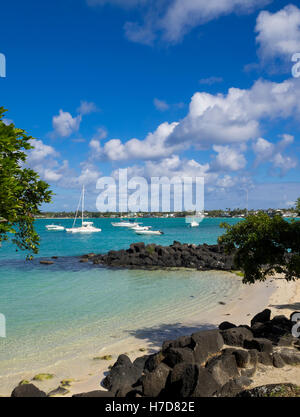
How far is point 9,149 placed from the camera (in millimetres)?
5984

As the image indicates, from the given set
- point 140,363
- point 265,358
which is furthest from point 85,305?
point 265,358

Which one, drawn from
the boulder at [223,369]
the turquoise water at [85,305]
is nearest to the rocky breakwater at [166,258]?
the turquoise water at [85,305]

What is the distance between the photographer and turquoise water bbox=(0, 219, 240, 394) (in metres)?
11.8

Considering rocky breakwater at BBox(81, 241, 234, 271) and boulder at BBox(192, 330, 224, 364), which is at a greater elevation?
boulder at BBox(192, 330, 224, 364)

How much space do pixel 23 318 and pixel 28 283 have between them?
32.2ft

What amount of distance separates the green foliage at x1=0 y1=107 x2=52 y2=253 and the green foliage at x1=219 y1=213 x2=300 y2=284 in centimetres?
607

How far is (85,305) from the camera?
17.9 metres

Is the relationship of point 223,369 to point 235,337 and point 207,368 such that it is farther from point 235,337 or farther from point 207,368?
point 235,337

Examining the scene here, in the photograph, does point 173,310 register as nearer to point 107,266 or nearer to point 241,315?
point 241,315

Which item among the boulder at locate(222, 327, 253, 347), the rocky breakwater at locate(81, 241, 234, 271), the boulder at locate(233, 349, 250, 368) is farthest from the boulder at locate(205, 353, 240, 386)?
the rocky breakwater at locate(81, 241, 234, 271)

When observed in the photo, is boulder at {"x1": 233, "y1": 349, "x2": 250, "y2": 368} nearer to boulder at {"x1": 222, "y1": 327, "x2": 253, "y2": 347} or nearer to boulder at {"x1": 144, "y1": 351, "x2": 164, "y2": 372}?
boulder at {"x1": 222, "y1": 327, "x2": 253, "y2": 347}

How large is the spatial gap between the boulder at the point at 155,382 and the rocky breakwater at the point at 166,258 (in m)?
23.8

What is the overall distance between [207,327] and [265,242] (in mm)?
5873
